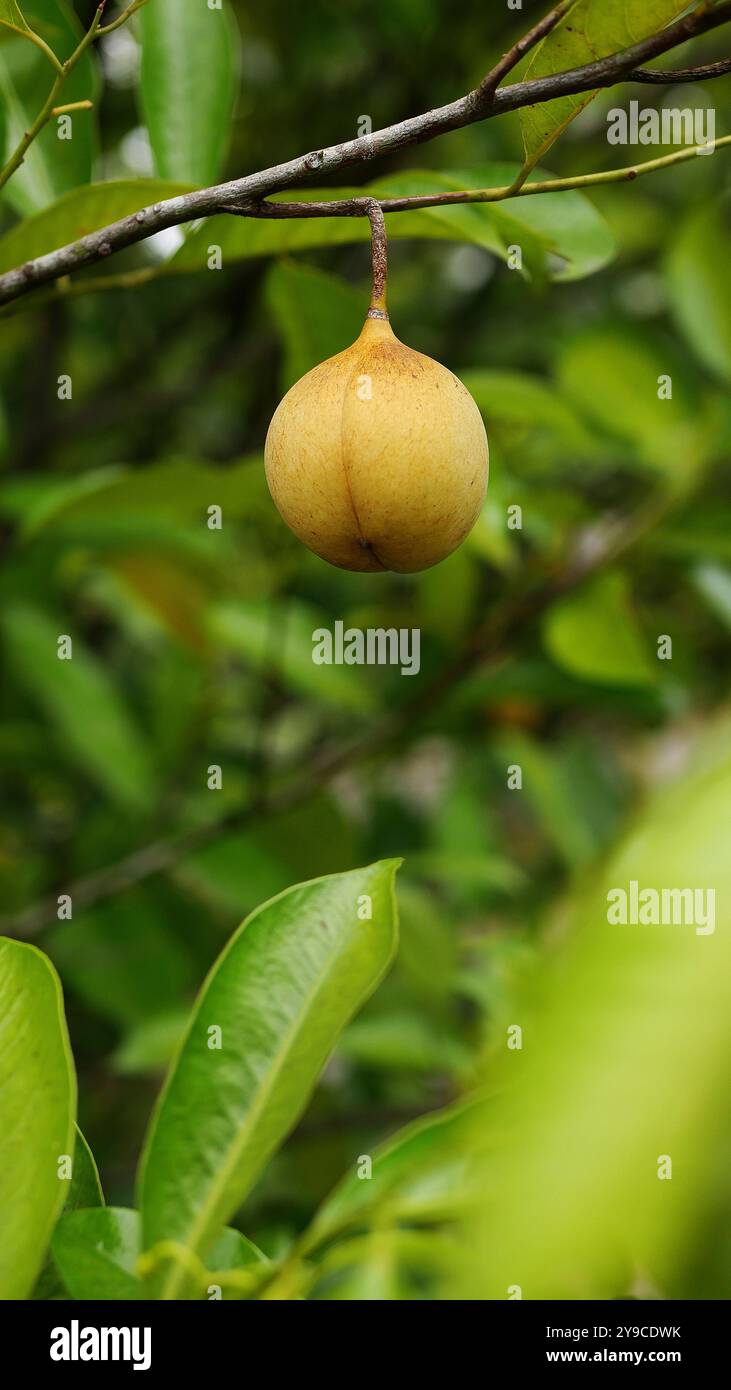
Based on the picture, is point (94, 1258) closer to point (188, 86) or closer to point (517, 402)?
point (188, 86)

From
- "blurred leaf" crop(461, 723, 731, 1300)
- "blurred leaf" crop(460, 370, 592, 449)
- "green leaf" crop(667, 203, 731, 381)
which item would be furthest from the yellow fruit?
"green leaf" crop(667, 203, 731, 381)

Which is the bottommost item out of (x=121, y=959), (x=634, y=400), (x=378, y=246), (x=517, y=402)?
(x=121, y=959)

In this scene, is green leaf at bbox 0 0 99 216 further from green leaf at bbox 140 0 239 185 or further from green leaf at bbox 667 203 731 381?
green leaf at bbox 667 203 731 381

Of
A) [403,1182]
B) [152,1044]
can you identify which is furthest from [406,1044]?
[403,1182]

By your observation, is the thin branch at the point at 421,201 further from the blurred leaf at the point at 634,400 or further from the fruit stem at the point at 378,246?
the blurred leaf at the point at 634,400

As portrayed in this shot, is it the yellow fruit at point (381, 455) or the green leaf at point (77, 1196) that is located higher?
the yellow fruit at point (381, 455)

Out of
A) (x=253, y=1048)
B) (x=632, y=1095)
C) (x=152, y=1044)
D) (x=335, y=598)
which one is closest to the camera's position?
(x=632, y=1095)

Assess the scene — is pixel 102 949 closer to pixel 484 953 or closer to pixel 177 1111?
pixel 484 953

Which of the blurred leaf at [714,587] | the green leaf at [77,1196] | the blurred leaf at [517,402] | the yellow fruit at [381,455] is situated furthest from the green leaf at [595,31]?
the blurred leaf at [714,587]
